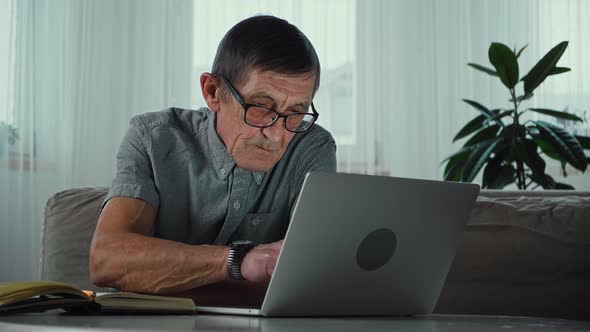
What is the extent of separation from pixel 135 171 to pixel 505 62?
6.60 feet

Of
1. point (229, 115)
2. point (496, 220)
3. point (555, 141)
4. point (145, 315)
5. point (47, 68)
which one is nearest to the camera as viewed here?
point (145, 315)

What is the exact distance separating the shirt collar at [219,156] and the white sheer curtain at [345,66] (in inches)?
91.3

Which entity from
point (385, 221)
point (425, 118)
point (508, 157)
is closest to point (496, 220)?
point (385, 221)

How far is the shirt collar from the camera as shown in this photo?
4.95 feet

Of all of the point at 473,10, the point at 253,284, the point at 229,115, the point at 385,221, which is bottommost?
the point at 253,284

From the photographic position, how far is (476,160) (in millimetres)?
2936

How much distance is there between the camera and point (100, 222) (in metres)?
1.35

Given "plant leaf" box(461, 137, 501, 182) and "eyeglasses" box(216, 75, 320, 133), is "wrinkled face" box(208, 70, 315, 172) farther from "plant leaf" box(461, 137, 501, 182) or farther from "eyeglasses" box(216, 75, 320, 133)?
"plant leaf" box(461, 137, 501, 182)

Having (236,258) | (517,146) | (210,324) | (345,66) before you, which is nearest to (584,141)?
(517,146)

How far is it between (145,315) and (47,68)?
10.3 feet

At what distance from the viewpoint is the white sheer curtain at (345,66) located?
3.75 meters

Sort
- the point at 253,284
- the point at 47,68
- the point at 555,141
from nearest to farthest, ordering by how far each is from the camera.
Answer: the point at 253,284 < the point at 555,141 < the point at 47,68

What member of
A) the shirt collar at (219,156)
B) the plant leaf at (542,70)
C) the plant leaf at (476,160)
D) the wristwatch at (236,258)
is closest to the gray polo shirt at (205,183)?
the shirt collar at (219,156)

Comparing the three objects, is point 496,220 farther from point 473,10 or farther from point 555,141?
point 473,10
